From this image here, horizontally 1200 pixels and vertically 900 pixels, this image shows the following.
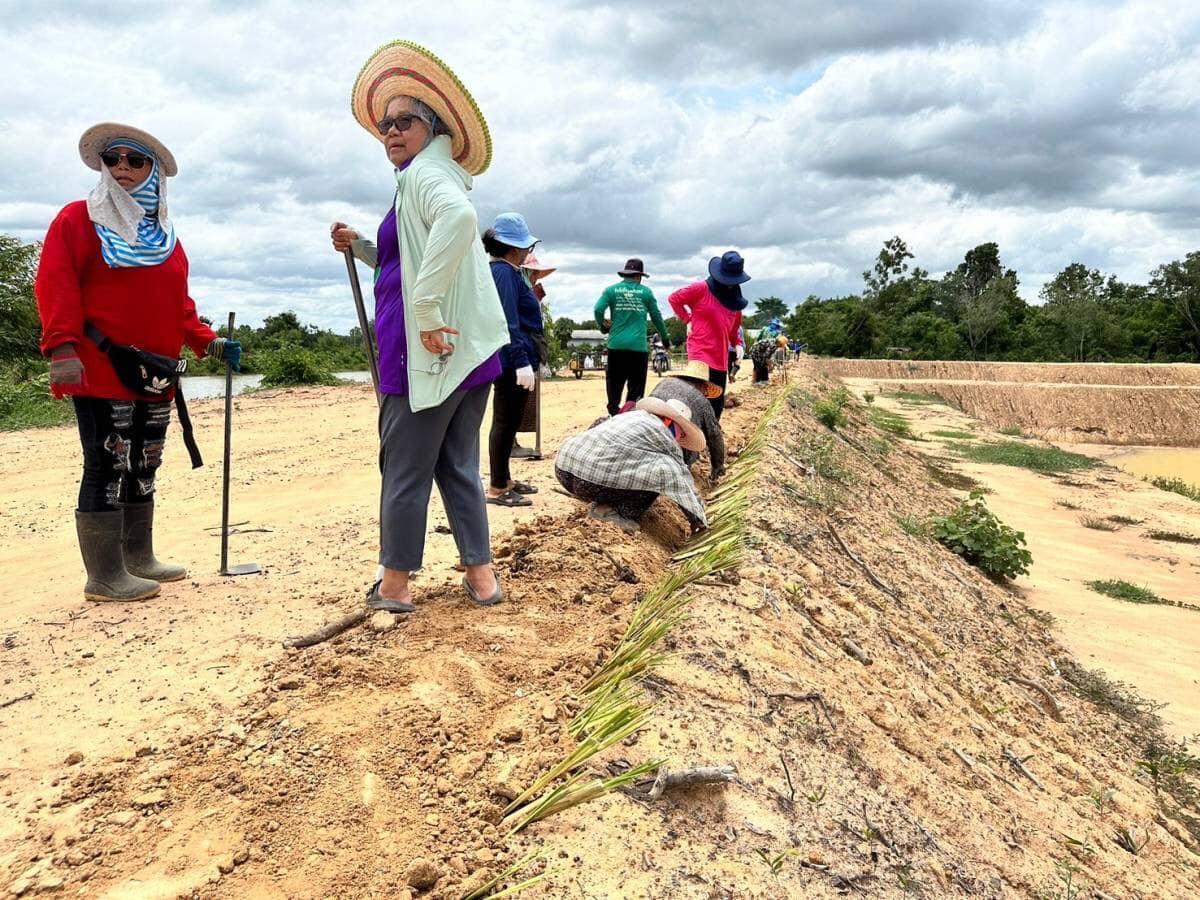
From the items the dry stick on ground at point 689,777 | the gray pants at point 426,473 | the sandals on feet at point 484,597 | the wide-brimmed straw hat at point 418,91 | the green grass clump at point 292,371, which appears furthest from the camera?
the green grass clump at point 292,371

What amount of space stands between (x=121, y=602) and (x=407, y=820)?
1998 millimetres

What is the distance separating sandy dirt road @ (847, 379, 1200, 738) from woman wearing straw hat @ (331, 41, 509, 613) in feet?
13.8

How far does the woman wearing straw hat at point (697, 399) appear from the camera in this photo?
4.66 meters

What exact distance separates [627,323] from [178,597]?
3940 mm

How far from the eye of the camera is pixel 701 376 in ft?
17.5

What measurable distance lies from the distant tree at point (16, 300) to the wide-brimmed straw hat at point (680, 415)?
13854 mm

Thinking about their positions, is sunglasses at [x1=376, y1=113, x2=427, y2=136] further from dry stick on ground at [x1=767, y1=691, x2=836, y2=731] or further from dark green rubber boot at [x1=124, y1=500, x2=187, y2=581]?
dry stick on ground at [x1=767, y1=691, x2=836, y2=731]

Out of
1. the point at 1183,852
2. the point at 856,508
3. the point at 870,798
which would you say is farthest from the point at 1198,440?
the point at 870,798

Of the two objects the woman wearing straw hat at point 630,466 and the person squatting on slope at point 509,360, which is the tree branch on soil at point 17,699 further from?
the person squatting on slope at point 509,360

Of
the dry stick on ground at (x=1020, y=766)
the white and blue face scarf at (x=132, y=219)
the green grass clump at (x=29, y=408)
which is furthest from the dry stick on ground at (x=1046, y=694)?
the green grass clump at (x=29, y=408)

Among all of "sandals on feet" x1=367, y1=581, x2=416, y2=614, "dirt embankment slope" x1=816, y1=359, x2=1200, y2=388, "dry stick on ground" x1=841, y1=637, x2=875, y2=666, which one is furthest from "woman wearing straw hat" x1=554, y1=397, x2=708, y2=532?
"dirt embankment slope" x1=816, y1=359, x2=1200, y2=388

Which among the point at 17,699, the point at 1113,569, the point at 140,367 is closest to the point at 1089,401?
the point at 1113,569

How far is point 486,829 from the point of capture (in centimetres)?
168

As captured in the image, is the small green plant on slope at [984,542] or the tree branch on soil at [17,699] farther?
the small green plant on slope at [984,542]
